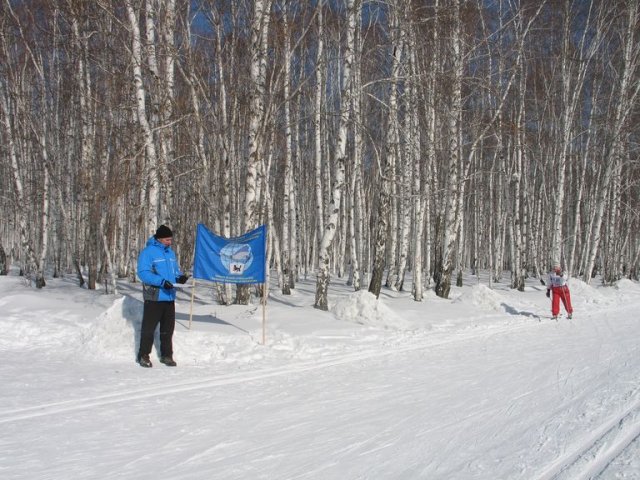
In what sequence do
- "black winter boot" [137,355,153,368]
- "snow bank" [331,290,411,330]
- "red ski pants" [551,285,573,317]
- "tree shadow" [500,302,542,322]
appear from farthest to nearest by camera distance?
"tree shadow" [500,302,542,322] < "red ski pants" [551,285,573,317] < "snow bank" [331,290,411,330] < "black winter boot" [137,355,153,368]

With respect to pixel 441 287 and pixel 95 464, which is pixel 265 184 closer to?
pixel 441 287

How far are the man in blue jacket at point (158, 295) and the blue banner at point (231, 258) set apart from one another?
1.78 meters

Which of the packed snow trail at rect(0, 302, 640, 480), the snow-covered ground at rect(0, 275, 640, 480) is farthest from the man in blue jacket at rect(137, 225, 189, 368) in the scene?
the packed snow trail at rect(0, 302, 640, 480)

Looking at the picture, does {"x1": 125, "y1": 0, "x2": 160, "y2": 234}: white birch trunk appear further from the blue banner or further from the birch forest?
the blue banner

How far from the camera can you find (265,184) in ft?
51.9

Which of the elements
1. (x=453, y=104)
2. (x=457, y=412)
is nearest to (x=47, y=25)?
(x=453, y=104)

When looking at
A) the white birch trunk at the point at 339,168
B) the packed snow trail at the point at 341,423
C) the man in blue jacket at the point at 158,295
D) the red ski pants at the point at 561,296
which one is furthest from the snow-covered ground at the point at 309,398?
the red ski pants at the point at 561,296

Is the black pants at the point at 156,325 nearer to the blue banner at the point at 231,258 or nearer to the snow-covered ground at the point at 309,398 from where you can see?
the snow-covered ground at the point at 309,398

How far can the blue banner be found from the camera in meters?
8.77

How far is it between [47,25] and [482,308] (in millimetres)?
17406

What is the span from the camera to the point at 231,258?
8.96 metres

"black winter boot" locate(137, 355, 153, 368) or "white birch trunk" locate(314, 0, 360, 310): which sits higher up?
"white birch trunk" locate(314, 0, 360, 310)

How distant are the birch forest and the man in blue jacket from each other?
369cm

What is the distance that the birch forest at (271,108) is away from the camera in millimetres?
11219
